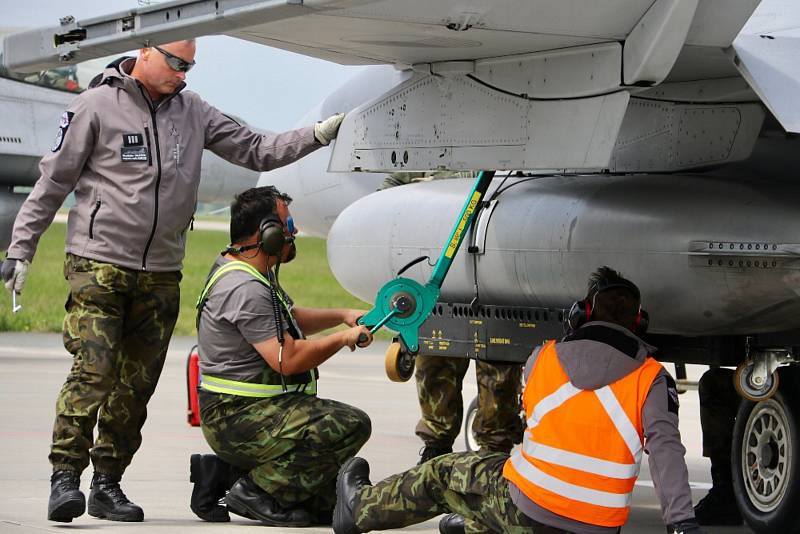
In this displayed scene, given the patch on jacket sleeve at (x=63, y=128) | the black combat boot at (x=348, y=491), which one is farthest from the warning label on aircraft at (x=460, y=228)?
the patch on jacket sleeve at (x=63, y=128)

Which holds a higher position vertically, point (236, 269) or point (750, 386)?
point (236, 269)

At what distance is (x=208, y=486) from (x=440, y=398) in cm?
Answer: 231

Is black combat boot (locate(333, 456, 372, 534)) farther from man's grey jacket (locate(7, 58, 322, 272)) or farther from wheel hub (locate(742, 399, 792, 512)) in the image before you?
wheel hub (locate(742, 399, 792, 512))

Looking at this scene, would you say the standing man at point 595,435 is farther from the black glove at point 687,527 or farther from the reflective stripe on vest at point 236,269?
the reflective stripe on vest at point 236,269

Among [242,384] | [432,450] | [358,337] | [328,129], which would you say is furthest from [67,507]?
[432,450]

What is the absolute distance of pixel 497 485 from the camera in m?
5.27

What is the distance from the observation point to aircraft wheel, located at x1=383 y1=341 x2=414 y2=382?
6.53 meters

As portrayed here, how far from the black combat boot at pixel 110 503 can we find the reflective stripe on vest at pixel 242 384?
63cm

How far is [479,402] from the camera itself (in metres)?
8.32

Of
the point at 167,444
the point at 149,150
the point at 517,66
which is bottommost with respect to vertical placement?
the point at 167,444

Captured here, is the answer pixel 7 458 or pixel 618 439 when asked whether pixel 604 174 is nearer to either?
pixel 618 439

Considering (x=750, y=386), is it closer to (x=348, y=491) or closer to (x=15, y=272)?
(x=348, y=491)

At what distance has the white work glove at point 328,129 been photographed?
24.0 feet

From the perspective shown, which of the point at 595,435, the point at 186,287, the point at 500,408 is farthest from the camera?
the point at 186,287
